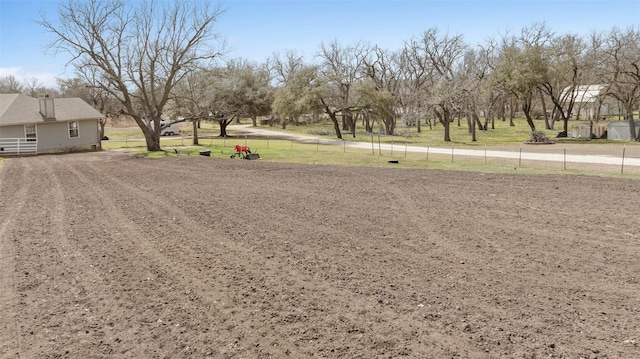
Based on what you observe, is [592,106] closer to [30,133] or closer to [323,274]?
[30,133]

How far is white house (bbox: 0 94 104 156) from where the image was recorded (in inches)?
A: 1248

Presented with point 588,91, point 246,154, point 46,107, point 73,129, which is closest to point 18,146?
point 46,107

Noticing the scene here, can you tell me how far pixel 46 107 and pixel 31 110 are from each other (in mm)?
1212

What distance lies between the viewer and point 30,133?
107ft

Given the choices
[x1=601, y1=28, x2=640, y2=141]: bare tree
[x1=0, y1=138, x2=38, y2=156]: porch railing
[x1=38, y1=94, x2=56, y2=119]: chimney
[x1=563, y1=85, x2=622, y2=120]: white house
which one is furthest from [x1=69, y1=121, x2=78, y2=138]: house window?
[x1=563, y1=85, x2=622, y2=120]: white house

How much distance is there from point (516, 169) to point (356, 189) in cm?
936

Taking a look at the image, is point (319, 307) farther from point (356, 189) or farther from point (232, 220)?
point (356, 189)

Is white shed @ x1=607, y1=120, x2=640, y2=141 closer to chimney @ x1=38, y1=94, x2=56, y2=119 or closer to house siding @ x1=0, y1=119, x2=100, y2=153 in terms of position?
house siding @ x1=0, y1=119, x2=100, y2=153

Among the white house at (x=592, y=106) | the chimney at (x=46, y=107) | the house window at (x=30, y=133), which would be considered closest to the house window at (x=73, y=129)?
the chimney at (x=46, y=107)

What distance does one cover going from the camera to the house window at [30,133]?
107 feet

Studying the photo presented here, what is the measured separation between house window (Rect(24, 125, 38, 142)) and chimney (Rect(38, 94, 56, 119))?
45.5 inches

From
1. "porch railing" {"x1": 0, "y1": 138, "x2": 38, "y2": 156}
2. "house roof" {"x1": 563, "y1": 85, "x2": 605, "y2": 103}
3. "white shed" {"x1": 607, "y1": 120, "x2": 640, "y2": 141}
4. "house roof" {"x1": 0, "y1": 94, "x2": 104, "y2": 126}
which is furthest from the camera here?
"house roof" {"x1": 563, "y1": 85, "x2": 605, "y2": 103}

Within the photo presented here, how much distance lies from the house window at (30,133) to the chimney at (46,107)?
1156 mm

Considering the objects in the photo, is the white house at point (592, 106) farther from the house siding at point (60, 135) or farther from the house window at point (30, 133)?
the house window at point (30, 133)
